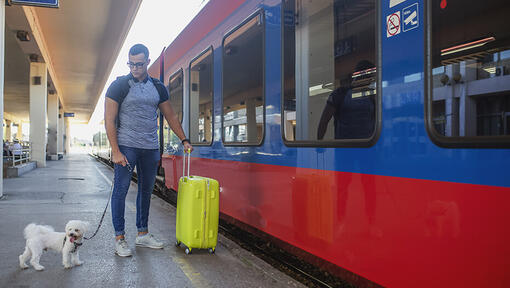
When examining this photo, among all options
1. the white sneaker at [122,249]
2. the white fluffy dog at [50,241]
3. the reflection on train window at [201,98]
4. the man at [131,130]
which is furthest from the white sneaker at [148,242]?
the reflection on train window at [201,98]

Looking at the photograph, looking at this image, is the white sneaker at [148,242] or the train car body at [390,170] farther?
the white sneaker at [148,242]

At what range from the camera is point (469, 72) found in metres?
2.07

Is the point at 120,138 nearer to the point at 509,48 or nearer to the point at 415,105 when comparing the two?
the point at 415,105

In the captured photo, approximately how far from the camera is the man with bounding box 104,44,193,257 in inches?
144

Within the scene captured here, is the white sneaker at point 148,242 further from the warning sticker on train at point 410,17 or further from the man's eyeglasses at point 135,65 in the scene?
the warning sticker on train at point 410,17

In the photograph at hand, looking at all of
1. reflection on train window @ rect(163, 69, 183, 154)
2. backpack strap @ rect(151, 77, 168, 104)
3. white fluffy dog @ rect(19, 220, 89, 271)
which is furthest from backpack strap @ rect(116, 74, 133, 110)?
reflection on train window @ rect(163, 69, 183, 154)

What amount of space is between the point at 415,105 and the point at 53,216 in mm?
5381

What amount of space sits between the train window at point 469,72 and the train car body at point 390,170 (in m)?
0.01

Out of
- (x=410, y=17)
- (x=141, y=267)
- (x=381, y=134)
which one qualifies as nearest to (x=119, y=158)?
(x=141, y=267)

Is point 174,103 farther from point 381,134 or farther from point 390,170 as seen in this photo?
point 390,170

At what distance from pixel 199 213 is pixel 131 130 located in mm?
1001

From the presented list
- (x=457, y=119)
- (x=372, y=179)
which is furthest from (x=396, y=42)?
(x=372, y=179)

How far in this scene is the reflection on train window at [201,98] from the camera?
5301 mm

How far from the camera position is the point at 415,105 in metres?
2.23
